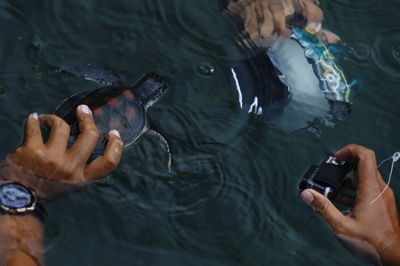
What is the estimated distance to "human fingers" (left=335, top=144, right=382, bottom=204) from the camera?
2.01 m

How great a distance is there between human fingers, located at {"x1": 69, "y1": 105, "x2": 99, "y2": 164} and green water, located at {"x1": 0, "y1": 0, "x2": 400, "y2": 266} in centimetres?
30

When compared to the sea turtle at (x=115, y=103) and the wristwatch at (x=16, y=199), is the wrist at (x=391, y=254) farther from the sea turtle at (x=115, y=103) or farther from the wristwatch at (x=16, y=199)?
the wristwatch at (x=16, y=199)

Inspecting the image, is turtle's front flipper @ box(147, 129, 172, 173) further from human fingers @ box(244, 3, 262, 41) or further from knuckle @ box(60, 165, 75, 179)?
human fingers @ box(244, 3, 262, 41)

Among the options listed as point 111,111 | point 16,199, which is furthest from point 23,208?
point 111,111

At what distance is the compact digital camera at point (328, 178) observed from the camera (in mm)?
2064

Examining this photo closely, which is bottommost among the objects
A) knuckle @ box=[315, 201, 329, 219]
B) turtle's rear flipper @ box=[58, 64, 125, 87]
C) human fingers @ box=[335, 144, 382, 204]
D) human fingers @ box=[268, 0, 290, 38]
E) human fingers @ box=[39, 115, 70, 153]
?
knuckle @ box=[315, 201, 329, 219]

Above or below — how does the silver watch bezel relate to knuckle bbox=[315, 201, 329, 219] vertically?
below

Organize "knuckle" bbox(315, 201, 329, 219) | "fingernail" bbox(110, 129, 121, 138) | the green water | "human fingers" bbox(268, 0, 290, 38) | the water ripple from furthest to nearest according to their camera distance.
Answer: the water ripple
"human fingers" bbox(268, 0, 290, 38)
the green water
"fingernail" bbox(110, 129, 121, 138)
"knuckle" bbox(315, 201, 329, 219)

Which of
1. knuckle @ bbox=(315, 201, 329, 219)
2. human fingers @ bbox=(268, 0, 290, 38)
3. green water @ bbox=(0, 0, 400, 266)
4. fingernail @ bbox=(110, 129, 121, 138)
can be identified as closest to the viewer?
knuckle @ bbox=(315, 201, 329, 219)

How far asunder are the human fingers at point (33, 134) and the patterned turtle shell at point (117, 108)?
0.15 metres

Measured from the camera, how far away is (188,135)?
2.54 meters

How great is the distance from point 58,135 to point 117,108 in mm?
401

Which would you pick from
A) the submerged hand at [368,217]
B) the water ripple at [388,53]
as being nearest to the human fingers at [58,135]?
the submerged hand at [368,217]

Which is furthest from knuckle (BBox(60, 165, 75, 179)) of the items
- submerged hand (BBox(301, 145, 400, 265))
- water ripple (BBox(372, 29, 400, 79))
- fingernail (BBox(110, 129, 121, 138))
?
water ripple (BBox(372, 29, 400, 79))
